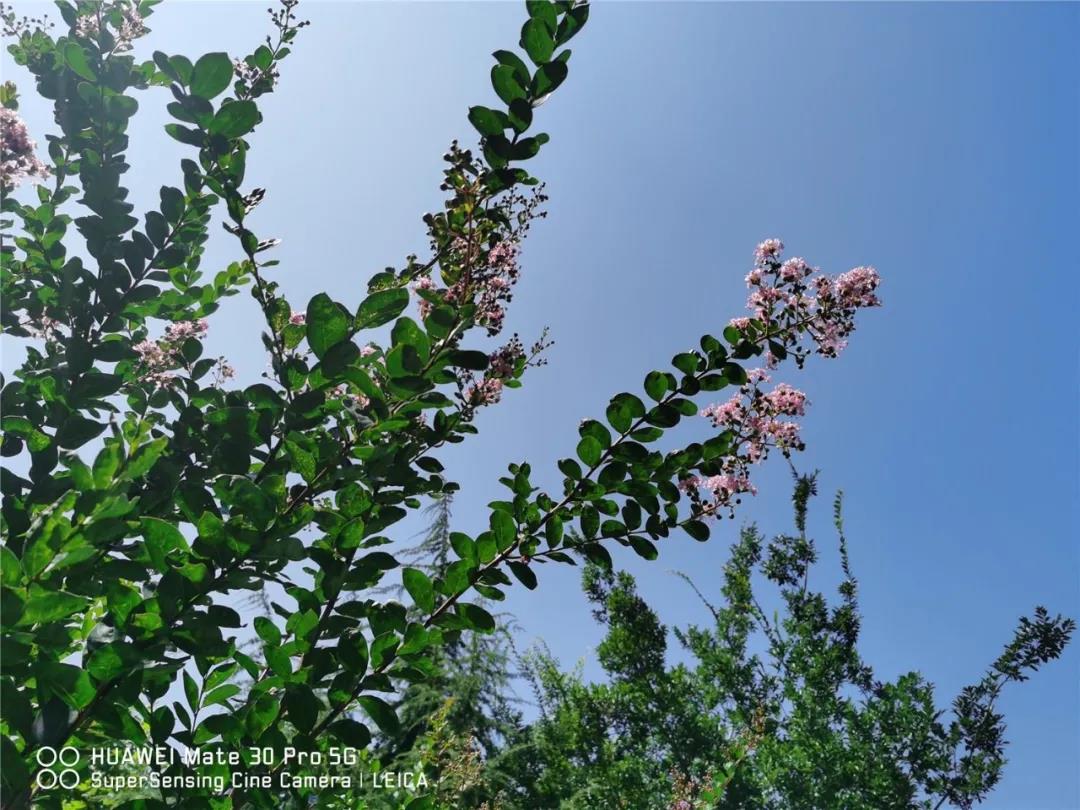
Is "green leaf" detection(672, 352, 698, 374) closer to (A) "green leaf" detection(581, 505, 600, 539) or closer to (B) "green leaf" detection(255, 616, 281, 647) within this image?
(A) "green leaf" detection(581, 505, 600, 539)

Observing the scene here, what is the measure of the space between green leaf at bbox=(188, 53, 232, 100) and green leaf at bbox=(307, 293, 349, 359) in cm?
72

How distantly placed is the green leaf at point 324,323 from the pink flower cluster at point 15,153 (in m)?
1.82

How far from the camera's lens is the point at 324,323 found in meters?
1.46

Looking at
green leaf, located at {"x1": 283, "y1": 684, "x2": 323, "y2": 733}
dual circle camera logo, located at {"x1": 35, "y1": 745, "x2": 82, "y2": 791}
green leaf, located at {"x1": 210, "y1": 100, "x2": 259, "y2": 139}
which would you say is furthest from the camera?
green leaf, located at {"x1": 210, "y1": 100, "x2": 259, "y2": 139}

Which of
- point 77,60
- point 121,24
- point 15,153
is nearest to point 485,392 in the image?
point 77,60

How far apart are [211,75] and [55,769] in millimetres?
1607

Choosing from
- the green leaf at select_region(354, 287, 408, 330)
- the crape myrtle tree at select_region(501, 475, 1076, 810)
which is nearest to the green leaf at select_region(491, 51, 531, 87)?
the green leaf at select_region(354, 287, 408, 330)

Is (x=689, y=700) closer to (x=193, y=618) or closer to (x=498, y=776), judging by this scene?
(x=498, y=776)

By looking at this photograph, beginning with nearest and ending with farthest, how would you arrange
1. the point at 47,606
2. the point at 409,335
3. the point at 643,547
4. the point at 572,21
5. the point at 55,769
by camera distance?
the point at 47,606 → the point at 55,769 → the point at 409,335 → the point at 572,21 → the point at 643,547

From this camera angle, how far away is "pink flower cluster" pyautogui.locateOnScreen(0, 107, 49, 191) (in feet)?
7.92

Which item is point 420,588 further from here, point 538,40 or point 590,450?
point 538,40

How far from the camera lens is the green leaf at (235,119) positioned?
1.73 metres

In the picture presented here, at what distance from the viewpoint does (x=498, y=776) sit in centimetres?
883

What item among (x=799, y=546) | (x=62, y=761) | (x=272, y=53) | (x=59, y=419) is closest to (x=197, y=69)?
(x=272, y=53)
